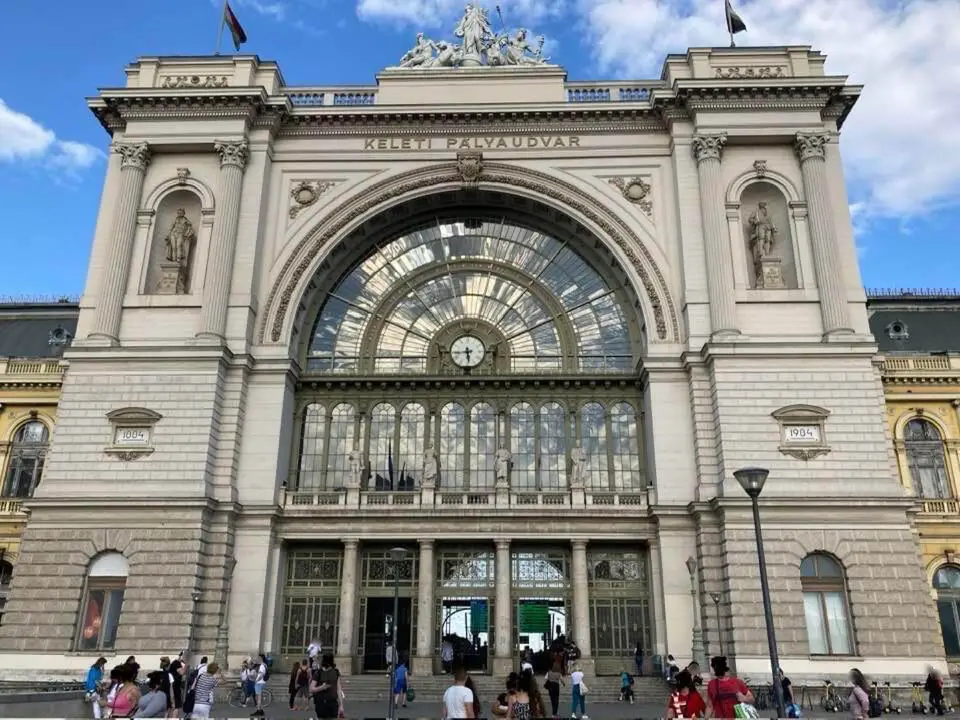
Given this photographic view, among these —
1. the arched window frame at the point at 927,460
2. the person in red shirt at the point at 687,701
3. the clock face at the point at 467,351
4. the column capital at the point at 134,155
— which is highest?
the column capital at the point at 134,155

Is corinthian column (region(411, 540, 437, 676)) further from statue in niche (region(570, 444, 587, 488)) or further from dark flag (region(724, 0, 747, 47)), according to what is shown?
dark flag (region(724, 0, 747, 47))

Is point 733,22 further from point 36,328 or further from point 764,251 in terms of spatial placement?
point 36,328

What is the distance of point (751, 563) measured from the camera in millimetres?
30844

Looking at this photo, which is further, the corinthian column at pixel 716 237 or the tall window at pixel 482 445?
the tall window at pixel 482 445

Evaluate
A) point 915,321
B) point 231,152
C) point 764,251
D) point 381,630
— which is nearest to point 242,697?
point 381,630

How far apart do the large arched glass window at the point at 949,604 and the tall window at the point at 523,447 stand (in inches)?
810

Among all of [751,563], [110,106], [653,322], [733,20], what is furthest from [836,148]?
[110,106]

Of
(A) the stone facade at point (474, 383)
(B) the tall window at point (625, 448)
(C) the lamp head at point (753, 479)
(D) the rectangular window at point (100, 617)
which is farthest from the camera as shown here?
(B) the tall window at point (625, 448)

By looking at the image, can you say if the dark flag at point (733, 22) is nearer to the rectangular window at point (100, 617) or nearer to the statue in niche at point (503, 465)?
the statue in niche at point (503, 465)

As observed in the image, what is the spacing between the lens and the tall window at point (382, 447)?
37097 millimetres

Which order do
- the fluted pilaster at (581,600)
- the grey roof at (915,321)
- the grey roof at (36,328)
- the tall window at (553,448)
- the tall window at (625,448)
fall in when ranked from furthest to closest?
the grey roof at (36,328) < the grey roof at (915,321) < the tall window at (553,448) < the tall window at (625,448) < the fluted pilaster at (581,600)

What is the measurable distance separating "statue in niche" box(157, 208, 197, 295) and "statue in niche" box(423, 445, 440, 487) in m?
13.5

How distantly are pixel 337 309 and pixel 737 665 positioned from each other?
24083 mm

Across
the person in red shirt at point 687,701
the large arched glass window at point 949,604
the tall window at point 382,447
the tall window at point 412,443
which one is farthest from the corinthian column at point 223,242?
the large arched glass window at point 949,604
